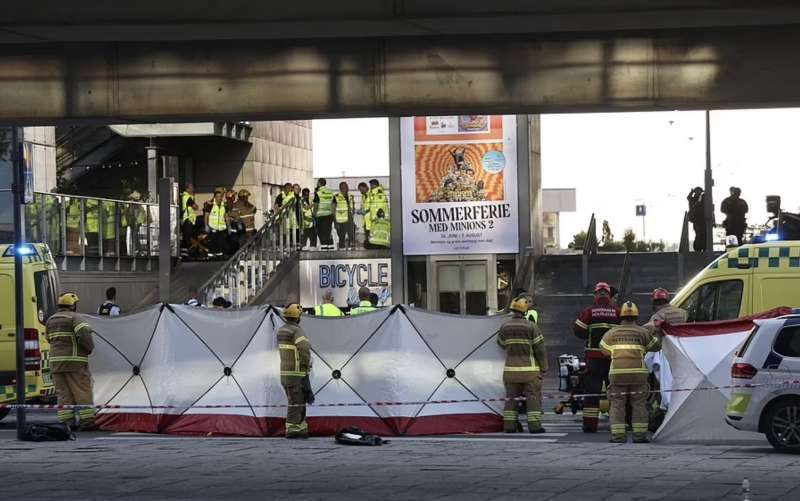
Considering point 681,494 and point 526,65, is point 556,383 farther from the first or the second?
point 681,494

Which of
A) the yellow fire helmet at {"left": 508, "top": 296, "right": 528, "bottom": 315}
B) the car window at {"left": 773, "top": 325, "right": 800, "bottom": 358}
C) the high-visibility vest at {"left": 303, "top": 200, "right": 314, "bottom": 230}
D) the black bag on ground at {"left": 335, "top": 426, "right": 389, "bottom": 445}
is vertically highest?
the high-visibility vest at {"left": 303, "top": 200, "right": 314, "bottom": 230}

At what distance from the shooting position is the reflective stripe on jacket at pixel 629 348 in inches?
716

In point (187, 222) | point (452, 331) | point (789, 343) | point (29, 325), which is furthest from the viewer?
point (187, 222)

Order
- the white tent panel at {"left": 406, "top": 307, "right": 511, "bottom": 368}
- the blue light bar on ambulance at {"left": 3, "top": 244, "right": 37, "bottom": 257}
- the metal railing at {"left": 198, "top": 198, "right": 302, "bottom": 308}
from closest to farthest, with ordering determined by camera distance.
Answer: the white tent panel at {"left": 406, "top": 307, "right": 511, "bottom": 368}, the blue light bar on ambulance at {"left": 3, "top": 244, "right": 37, "bottom": 257}, the metal railing at {"left": 198, "top": 198, "right": 302, "bottom": 308}

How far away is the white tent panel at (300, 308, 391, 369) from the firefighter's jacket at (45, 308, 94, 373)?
9.36ft

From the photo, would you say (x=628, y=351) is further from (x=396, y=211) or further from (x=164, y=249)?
(x=396, y=211)

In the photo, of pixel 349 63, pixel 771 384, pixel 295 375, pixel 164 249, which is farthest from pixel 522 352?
pixel 164 249

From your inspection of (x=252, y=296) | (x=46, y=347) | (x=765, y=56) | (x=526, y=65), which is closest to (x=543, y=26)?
(x=526, y=65)

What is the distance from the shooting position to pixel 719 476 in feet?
47.0

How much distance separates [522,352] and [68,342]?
5.92 metres

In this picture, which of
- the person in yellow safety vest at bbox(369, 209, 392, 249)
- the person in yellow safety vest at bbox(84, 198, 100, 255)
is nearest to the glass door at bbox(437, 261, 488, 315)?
the person in yellow safety vest at bbox(369, 209, 392, 249)

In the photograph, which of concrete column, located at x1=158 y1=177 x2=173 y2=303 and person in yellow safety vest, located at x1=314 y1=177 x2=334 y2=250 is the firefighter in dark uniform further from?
person in yellow safety vest, located at x1=314 y1=177 x2=334 y2=250

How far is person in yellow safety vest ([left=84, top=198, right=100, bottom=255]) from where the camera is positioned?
33.3 metres

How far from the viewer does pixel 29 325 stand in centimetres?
2158
